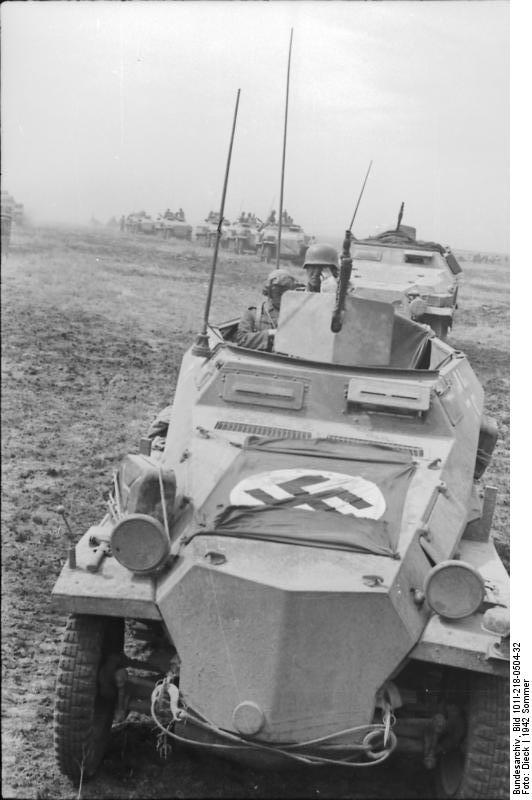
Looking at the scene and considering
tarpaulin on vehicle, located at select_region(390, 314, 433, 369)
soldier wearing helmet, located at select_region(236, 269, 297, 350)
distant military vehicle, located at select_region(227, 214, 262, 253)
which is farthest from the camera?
distant military vehicle, located at select_region(227, 214, 262, 253)

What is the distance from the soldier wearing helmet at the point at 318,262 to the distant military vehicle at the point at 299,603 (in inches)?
106

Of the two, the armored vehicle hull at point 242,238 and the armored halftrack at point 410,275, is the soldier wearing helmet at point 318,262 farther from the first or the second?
the armored vehicle hull at point 242,238

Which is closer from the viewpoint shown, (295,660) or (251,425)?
(295,660)

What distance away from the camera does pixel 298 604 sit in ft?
13.7

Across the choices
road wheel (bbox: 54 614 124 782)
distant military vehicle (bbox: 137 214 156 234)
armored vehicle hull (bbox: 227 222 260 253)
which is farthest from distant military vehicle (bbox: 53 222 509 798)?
distant military vehicle (bbox: 137 214 156 234)

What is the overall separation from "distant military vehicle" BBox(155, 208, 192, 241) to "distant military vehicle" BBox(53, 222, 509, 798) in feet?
105

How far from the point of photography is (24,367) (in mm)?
12711

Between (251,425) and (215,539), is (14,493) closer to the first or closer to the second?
(251,425)

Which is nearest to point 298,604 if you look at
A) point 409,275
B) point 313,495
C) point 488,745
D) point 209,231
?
point 313,495

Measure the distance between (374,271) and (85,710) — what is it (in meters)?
11.5

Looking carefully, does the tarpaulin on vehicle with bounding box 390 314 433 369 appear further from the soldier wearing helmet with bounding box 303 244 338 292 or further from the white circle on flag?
the white circle on flag

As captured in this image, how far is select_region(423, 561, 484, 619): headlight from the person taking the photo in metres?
4.40

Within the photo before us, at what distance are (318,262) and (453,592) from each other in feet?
14.4
